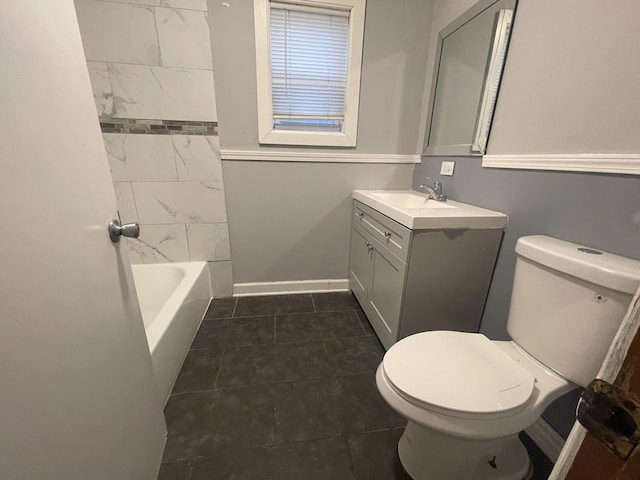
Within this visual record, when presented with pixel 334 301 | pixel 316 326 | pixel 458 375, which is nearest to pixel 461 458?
pixel 458 375

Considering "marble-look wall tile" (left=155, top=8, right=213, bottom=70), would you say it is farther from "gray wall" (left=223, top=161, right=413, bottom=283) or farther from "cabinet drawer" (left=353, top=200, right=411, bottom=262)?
"cabinet drawer" (left=353, top=200, right=411, bottom=262)

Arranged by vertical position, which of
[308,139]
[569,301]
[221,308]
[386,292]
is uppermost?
[308,139]

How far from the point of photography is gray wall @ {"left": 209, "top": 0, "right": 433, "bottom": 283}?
176 centimetres

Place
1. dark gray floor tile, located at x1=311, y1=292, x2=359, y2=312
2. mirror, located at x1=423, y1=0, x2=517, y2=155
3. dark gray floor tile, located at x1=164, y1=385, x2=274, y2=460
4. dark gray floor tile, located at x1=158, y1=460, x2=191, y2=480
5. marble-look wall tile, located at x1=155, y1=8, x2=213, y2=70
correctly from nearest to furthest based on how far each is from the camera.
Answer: dark gray floor tile, located at x1=158, y1=460, x2=191, y2=480 < dark gray floor tile, located at x1=164, y1=385, x2=274, y2=460 < mirror, located at x1=423, y1=0, x2=517, y2=155 < marble-look wall tile, located at x1=155, y1=8, x2=213, y2=70 < dark gray floor tile, located at x1=311, y1=292, x2=359, y2=312

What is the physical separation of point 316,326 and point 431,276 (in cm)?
87

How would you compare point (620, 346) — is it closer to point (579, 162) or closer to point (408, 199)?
point (579, 162)

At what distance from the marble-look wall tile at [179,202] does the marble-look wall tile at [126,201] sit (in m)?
0.03

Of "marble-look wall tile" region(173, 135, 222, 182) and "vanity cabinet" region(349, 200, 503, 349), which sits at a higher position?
"marble-look wall tile" region(173, 135, 222, 182)

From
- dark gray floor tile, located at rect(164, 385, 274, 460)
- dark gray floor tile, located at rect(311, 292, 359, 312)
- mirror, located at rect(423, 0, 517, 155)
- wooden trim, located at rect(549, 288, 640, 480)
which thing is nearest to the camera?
wooden trim, located at rect(549, 288, 640, 480)

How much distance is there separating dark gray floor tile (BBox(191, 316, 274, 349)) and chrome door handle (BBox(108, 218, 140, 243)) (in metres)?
1.10

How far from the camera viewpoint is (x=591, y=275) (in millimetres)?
761

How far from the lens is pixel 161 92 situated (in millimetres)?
1688

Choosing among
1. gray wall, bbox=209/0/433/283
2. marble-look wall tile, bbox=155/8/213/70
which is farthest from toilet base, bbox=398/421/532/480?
marble-look wall tile, bbox=155/8/213/70

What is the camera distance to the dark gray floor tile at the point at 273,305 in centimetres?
199
